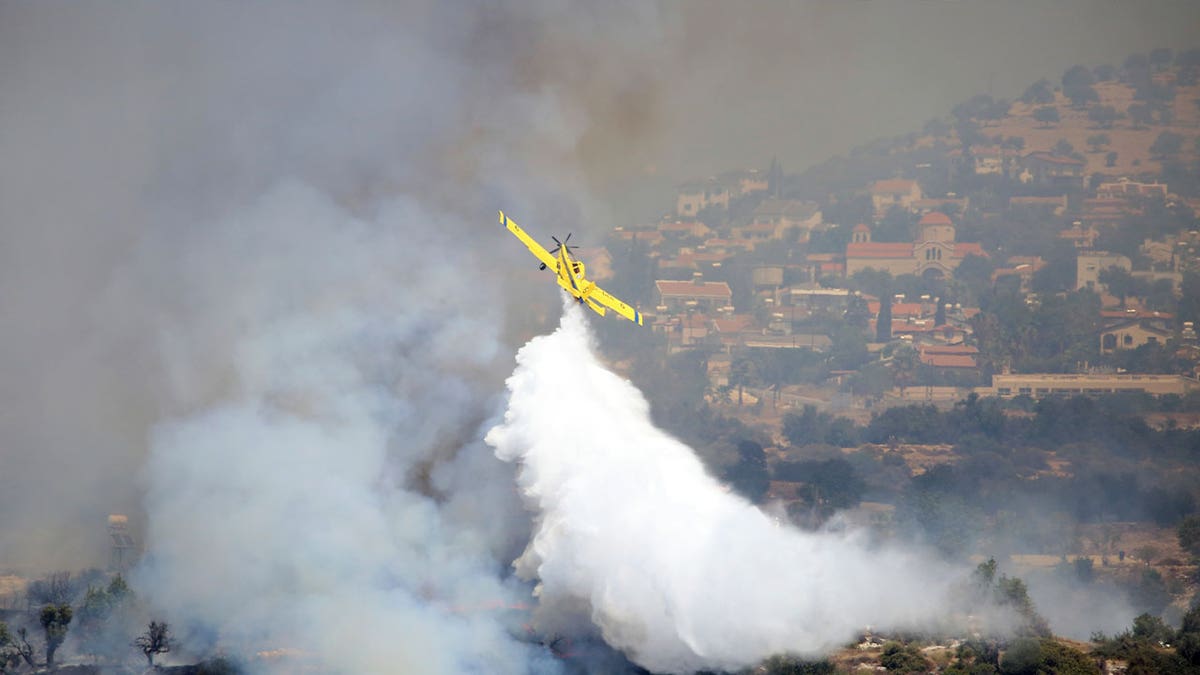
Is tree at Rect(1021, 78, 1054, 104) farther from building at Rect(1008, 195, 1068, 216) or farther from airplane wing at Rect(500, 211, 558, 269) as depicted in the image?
airplane wing at Rect(500, 211, 558, 269)

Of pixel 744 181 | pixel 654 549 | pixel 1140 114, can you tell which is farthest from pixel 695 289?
pixel 654 549

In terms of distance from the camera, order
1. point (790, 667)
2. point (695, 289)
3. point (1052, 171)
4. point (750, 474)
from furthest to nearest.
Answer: point (1052, 171)
point (695, 289)
point (750, 474)
point (790, 667)

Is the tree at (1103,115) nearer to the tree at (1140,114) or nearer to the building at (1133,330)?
the tree at (1140,114)

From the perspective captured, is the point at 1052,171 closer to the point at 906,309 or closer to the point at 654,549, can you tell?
the point at 906,309

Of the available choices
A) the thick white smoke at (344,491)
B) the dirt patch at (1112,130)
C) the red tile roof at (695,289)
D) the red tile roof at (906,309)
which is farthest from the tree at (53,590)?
the dirt patch at (1112,130)

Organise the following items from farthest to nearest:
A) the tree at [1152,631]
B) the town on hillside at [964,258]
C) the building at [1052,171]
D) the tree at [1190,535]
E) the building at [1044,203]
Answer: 1. the building at [1052,171]
2. the building at [1044,203]
3. the town on hillside at [964,258]
4. the tree at [1190,535]
5. the tree at [1152,631]

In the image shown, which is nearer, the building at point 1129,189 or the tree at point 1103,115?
the building at point 1129,189

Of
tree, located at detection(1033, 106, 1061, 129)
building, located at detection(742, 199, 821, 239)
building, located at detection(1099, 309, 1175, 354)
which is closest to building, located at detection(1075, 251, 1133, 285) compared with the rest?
building, located at detection(1099, 309, 1175, 354)
